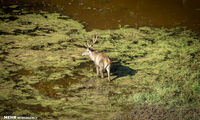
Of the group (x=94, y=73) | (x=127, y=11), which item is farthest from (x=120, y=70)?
(x=127, y=11)

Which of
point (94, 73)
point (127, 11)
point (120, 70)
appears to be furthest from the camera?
point (127, 11)

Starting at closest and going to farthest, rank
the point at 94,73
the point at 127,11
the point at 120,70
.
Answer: the point at 94,73, the point at 120,70, the point at 127,11

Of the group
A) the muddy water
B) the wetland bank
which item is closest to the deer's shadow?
the wetland bank

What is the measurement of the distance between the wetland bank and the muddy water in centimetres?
73

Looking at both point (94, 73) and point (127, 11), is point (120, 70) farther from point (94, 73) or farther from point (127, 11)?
point (127, 11)

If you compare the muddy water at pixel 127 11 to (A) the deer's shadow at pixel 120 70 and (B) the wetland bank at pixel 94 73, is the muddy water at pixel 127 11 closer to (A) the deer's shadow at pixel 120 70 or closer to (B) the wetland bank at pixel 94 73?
(B) the wetland bank at pixel 94 73

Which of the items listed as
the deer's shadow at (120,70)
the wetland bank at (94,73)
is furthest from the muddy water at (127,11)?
the deer's shadow at (120,70)

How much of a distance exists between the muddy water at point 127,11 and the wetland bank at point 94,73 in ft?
2.41

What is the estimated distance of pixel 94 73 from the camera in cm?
757

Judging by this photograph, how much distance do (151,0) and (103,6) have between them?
2.62 m

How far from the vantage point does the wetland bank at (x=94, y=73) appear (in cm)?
586

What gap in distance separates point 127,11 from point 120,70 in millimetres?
5608

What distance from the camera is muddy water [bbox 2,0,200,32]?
11.5 metres

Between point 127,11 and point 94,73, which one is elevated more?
point 127,11
